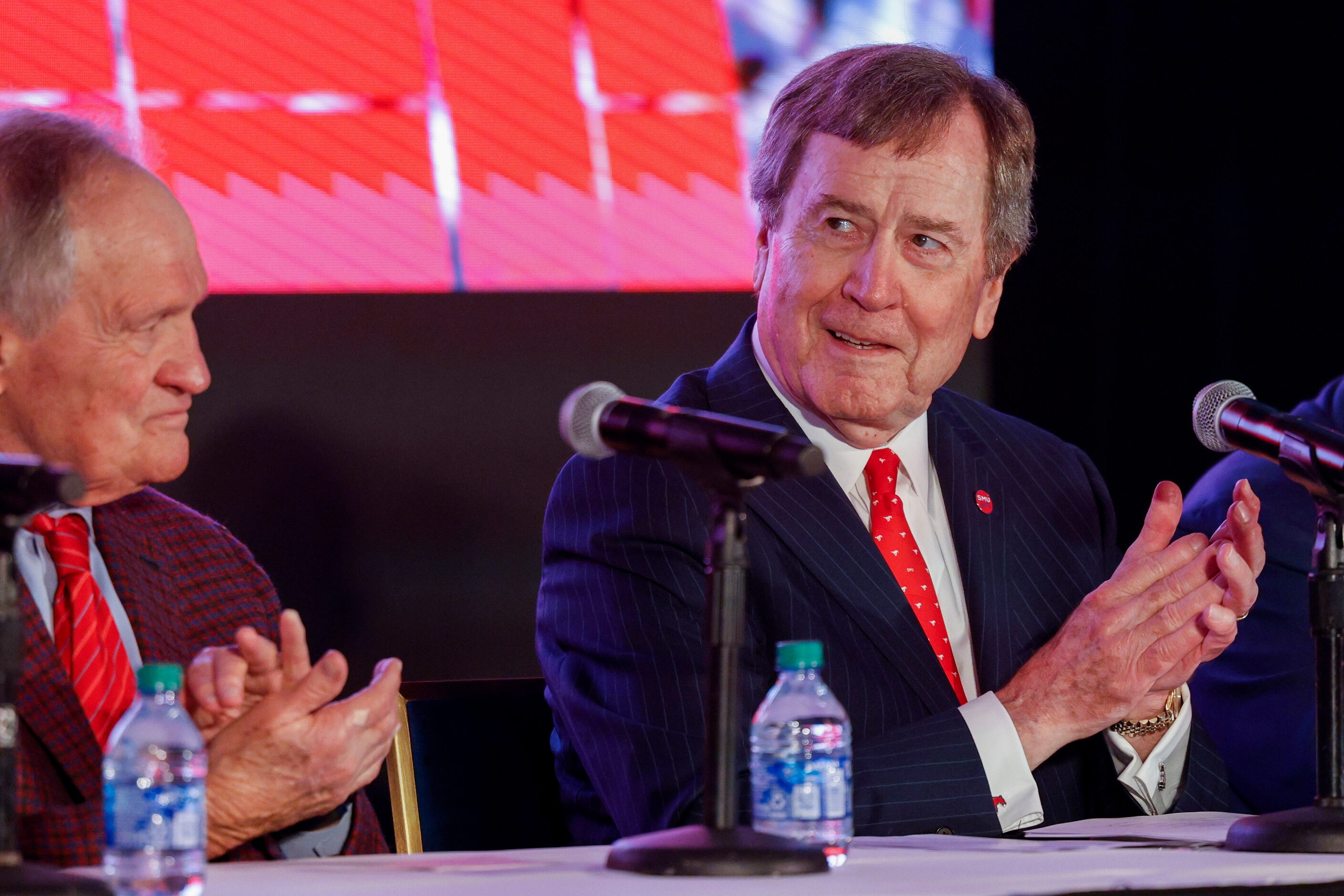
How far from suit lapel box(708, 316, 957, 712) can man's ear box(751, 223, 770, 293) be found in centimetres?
28

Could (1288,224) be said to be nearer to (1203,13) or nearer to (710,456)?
(1203,13)

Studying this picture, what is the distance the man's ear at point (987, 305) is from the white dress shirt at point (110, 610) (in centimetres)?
125

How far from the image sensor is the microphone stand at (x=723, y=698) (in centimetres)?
134

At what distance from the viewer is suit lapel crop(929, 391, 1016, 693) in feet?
7.24

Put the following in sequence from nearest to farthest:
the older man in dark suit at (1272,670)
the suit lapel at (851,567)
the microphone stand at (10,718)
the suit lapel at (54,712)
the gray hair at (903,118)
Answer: the microphone stand at (10,718) → the suit lapel at (54,712) → the suit lapel at (851,567) → the gray hair at (903,118) → the older man in dark suit at (1272,670)

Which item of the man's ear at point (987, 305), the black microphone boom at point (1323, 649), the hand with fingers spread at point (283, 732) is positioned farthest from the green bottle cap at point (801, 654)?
the man's ear at point (987, 305)

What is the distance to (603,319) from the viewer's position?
3109mm

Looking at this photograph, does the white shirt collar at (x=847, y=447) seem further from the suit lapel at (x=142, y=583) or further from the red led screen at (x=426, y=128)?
the suit lapel at (x=142, y=583)

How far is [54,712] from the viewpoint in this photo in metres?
1.69

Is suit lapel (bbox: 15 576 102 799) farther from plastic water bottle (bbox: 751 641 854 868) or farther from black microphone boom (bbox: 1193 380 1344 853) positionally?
black microphone boom (bbox: 1193 380 1344 853)

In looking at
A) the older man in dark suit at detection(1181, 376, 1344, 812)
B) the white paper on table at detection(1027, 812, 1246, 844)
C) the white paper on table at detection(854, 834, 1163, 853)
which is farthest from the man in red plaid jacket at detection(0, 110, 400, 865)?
the older man in dark suit at detection(1181, 376, 1344, 812)

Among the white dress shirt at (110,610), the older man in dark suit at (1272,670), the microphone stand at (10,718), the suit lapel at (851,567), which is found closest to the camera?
the microphone stand at (10,718)

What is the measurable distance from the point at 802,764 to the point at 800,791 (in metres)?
0.04

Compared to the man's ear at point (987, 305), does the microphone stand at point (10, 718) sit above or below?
below
